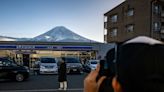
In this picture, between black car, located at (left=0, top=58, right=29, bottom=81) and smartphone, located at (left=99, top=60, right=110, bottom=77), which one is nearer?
smartphone, located at (left=99, top=60, right=110, bottom=77)

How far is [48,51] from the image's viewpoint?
50.9 metres

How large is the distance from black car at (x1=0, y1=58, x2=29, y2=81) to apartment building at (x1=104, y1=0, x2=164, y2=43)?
25.8 m

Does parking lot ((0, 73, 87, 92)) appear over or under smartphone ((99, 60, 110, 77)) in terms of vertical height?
under

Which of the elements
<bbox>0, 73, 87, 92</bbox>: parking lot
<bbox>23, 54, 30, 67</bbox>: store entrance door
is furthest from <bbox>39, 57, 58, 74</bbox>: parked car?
<bbox>23, 54, 30, 67</bbox>: store entrance door

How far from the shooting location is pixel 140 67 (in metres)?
1.54

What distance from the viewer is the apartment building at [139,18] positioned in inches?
2012

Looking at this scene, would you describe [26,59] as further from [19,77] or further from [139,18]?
[19,77]

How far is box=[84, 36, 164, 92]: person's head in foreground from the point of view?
1.52 m

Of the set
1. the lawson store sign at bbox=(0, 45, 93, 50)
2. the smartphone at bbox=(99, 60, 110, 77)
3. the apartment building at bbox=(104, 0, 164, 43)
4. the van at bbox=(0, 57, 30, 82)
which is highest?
the apartment building at bbox=(104, 0, 164, 43)

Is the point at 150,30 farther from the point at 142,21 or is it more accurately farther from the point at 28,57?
the point at 28,57

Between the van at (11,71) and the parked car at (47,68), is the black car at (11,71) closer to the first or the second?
the van at (11,71)

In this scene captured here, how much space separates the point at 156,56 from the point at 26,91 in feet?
55.1

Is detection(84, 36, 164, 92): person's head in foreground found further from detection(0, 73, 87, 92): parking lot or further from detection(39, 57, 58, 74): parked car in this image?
detection(39, 57, 58, 74): parked car

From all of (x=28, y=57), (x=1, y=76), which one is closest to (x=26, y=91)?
Answer: (x=1, y=76)
